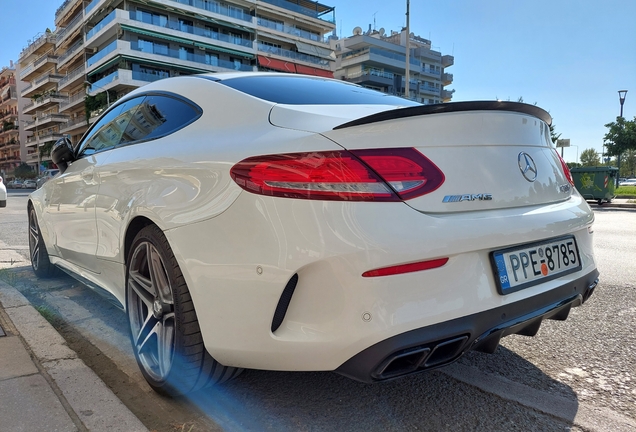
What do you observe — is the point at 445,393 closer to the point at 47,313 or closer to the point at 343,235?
the point at 343,235

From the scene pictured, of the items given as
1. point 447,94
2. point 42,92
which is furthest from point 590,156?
point 42,92

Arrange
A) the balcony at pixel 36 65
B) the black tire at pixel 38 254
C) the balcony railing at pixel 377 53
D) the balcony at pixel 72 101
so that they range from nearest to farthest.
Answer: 1. the black tire at pixel 38 254
2. the balcony at pixel 72 101
3. the balcony at pixel 36 65
4. the balcony railing at pixel 377 53

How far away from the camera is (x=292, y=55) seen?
5288cm

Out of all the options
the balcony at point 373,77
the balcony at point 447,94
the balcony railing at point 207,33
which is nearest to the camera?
the balcony railing at point 207,33

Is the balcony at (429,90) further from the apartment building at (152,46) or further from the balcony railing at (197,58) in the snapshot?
the balcony railing at (197,58)

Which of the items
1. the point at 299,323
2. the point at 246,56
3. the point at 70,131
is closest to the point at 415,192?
the point at 299,323

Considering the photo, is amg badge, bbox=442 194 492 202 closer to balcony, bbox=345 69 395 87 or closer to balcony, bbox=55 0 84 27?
balcony, bbox=55 0 84 27

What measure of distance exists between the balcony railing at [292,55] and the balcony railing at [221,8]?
3.13 meters

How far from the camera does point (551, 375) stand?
221 centimetres

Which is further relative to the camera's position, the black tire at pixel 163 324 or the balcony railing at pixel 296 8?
the balcony railing at pixel 296 8

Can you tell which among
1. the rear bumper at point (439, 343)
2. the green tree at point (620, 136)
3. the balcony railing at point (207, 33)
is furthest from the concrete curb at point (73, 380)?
the balcony railing at point (207, 33)

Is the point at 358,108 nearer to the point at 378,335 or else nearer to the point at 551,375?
the point at 378,335

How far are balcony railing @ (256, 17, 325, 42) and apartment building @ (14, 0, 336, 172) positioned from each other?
0.35 feet

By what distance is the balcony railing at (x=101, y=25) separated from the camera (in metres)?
40.1
